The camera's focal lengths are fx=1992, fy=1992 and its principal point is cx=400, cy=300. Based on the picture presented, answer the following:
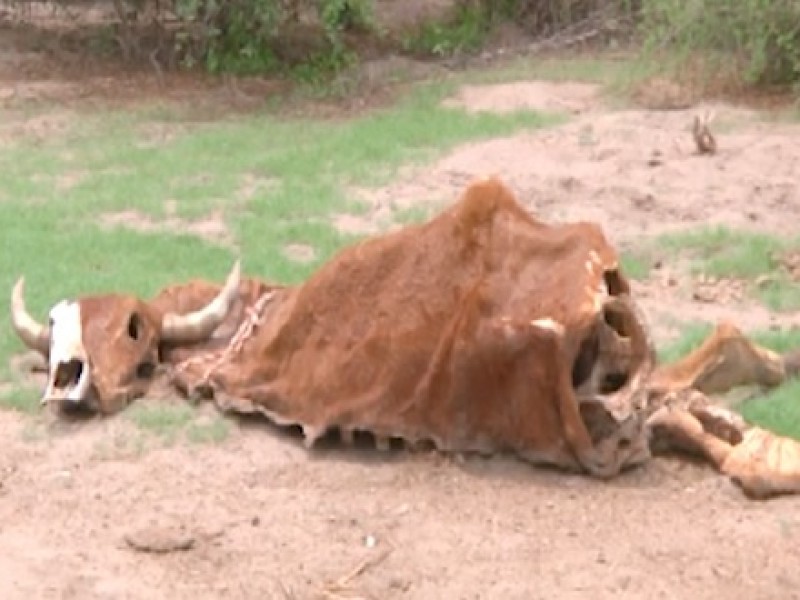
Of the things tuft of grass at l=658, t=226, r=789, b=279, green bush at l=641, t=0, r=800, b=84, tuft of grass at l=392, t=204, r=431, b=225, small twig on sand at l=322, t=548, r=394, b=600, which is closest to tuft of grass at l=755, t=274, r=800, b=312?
tuft of grass at l=658, t=226, r=789, b=279

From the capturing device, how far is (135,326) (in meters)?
7.14

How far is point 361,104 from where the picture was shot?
1443cm

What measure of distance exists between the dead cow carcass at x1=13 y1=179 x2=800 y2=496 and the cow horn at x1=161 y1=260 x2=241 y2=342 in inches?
10.0

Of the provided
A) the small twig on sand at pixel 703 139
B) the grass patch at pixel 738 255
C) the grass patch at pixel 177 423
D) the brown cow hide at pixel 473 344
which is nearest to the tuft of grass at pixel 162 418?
the grass patch at pixel 177 423

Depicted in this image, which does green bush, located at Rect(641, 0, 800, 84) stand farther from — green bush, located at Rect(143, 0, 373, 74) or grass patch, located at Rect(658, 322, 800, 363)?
grass patch, located at Rect(658, 322, 800, 363)

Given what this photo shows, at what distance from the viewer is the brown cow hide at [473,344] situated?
6.29m

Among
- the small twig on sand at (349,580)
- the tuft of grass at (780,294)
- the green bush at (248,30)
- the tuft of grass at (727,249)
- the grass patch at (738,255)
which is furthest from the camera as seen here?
the green bush at (248,30)

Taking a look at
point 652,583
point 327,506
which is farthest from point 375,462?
point 652,583

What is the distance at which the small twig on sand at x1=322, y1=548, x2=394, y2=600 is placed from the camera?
562 cm

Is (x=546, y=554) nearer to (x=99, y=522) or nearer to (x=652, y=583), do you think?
(x=652, y=583)

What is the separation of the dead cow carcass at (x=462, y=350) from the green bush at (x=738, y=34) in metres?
7.06

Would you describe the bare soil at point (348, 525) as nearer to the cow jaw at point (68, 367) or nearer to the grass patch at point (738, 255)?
the cow jaw at point (68, 367)

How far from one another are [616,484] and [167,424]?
5.26 feet

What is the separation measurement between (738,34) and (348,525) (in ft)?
26.8
